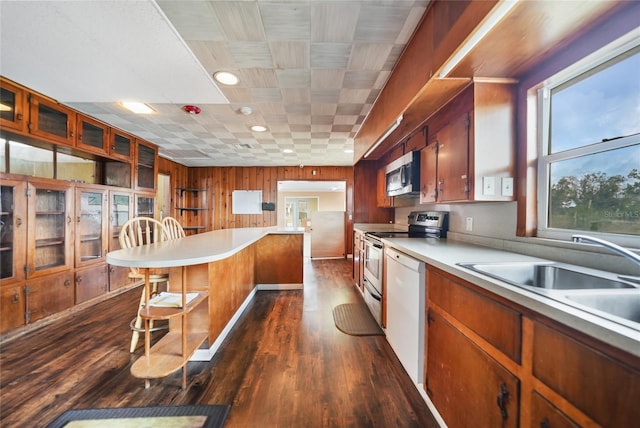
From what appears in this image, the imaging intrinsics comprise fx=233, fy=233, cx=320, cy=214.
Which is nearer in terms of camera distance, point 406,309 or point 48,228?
point 406,309

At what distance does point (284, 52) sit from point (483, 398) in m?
2.35

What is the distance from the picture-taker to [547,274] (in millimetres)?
1211

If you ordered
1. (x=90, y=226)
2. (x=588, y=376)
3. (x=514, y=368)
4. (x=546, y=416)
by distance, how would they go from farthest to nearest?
(x=90, y=226) → (x=514, y=368) → (x=546, y=416) → (x=588, y=376)

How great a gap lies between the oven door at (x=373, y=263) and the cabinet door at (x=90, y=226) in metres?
3.53

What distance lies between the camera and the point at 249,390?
1.56 metres

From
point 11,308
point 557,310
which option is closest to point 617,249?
point 557,310

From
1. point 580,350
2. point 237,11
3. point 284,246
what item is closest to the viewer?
point 580,350

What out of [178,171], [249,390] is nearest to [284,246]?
[249,390]

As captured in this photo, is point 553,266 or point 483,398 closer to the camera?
point 483,398

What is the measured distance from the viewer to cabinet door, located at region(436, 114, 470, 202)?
1.65 m

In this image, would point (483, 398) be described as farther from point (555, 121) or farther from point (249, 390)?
point (555, 121)

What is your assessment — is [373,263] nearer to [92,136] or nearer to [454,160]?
[454,160]

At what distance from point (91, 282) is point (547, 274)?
4.50 m

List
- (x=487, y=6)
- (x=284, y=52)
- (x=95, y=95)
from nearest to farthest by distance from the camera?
(x=487, y=6), (x=284, y=52), (x=95, y=95)
